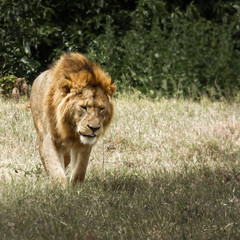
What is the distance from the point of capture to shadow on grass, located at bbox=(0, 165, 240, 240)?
3336mm

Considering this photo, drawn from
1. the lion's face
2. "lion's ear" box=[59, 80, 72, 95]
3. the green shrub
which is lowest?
the green shrub

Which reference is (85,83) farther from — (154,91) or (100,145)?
(154,91)

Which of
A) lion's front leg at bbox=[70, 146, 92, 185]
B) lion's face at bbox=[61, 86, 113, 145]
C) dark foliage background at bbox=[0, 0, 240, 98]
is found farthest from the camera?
dark foliage background at bbox=[0, 0, 240, 98]

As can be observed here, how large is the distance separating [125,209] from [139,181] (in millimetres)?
1036

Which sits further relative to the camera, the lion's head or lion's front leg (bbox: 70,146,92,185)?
lion's front leg (bbox: 70,146,92,185)

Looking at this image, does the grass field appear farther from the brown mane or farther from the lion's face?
the brown mane

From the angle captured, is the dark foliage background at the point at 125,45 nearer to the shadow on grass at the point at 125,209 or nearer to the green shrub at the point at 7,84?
the green shrub at the point at 7,84

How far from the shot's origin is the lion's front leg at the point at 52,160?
4.48 meters

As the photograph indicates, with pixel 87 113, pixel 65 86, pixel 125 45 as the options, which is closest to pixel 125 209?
pixel 87 113

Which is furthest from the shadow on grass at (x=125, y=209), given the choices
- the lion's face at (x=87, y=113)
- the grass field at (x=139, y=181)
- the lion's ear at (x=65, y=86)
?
the lion's ear at (x=65, y=86)

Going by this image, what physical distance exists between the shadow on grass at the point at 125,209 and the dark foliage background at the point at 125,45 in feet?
13.8

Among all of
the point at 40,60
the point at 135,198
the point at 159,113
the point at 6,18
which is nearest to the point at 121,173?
the point at 135,198

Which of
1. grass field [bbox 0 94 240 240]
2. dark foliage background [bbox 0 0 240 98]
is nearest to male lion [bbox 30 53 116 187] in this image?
grass field [bbox 0 94 240 240]

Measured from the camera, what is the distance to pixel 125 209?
153 inches
